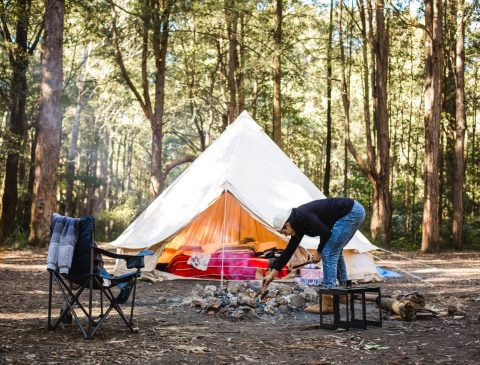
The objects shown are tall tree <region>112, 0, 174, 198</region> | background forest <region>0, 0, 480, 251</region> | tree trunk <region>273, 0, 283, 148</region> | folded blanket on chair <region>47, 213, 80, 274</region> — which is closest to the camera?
folded blanket on chair <region>47, 213, 80, 274</region>

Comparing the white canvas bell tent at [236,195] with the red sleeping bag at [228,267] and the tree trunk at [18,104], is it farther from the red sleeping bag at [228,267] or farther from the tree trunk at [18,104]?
the tree trunk at [18,104]

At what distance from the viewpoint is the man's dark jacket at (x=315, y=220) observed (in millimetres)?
5194

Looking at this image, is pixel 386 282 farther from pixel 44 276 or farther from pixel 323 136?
pixel 323 136

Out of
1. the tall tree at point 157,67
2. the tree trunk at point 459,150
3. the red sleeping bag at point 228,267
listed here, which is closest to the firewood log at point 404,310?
the red sleeping bag at point 228,267

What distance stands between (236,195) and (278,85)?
8.21 meters

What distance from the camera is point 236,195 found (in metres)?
8.14

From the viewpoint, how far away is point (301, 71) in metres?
17.8

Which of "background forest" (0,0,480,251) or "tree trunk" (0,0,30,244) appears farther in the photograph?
"tree trunk" (0,0,30,244)

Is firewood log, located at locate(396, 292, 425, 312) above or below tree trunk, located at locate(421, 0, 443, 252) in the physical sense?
below

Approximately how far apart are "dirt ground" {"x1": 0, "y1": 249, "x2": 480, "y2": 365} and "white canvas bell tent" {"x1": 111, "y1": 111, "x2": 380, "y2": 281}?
74.1 inches

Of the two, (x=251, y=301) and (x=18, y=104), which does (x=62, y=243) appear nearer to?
(x=251, y=301)

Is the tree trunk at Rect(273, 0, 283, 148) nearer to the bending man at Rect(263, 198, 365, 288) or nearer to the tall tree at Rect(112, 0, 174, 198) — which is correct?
the tall tree at Rect(112, 0, 174, 198)

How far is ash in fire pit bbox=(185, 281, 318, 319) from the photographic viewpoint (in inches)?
224

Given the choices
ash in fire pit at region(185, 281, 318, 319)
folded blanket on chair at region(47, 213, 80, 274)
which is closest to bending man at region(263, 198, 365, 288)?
ash in fire pit at region(185, 281, 318, 319)
